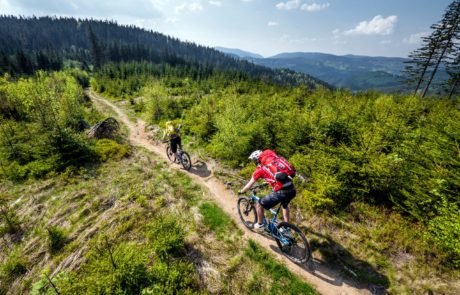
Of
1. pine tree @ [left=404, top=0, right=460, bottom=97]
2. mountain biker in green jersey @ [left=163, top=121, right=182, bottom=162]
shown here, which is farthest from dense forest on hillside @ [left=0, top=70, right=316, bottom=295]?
pine tree @ [left=404, top=0, right=460, bottom=97]

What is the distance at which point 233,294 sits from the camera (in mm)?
5672

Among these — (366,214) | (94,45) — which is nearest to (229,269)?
(366,214)

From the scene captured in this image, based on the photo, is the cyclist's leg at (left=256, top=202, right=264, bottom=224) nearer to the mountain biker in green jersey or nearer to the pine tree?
the mountain biker in green jersey

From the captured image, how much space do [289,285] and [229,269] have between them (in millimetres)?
1880

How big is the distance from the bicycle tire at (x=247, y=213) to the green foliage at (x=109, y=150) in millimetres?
9648

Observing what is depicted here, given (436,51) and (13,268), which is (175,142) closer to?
(13,268)

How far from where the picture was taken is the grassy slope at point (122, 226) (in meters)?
6.07

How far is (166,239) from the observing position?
243 inches

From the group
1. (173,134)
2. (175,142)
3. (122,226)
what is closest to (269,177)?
(122,226)

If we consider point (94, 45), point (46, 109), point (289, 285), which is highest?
point (94, 45)

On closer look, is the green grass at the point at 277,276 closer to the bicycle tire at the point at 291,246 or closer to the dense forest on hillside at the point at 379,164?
the bicycle tire at the point at 291,246

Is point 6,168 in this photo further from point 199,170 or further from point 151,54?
point 151,54

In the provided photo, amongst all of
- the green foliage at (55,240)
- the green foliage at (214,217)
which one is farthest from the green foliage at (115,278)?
the green foliage at (214,217)

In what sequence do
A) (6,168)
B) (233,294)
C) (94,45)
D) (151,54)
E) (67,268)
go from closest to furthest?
1. (233,294)
2. (67,268)
3. (6,168)
4. (94,45)
5. (151,54)
